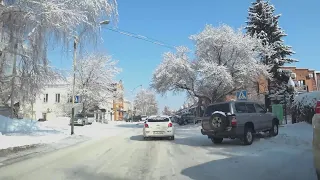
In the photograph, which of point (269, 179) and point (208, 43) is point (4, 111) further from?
point (269, 179)

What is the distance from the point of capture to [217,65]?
35938 mm

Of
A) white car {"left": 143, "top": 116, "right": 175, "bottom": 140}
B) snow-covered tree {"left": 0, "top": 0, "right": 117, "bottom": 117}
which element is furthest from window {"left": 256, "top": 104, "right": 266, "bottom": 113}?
snow-covered tree {"left": 0, "top": 0, "right": 117, "bottom": 117}

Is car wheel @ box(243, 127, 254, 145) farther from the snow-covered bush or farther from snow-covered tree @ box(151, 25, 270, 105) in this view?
snow-covered tree @ box(151, 25, 270, 105)

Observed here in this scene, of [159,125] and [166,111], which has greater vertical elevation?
[166,111]

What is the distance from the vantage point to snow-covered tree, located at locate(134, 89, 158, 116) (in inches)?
4985

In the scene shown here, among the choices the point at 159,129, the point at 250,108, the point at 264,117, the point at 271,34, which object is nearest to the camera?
the point at 250,108

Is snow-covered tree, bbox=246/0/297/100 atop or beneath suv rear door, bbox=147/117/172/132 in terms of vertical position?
atop

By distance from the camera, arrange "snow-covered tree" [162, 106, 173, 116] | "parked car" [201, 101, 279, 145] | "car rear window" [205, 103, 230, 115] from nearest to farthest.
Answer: "parked car" [201, 101, 279, 145] < "car rear window" [205, 103, 230, 115] < "snow-covered tree" [162, 106, 173, 116]

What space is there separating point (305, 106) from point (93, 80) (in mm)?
38196

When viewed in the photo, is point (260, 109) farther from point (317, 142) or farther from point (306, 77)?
point (306, 77)

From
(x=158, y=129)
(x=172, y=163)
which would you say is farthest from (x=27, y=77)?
(x=172, y=163)

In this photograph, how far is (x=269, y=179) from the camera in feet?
25.7

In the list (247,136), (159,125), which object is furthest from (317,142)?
(159,125)

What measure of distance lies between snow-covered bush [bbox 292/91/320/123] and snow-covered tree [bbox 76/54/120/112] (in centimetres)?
3529
